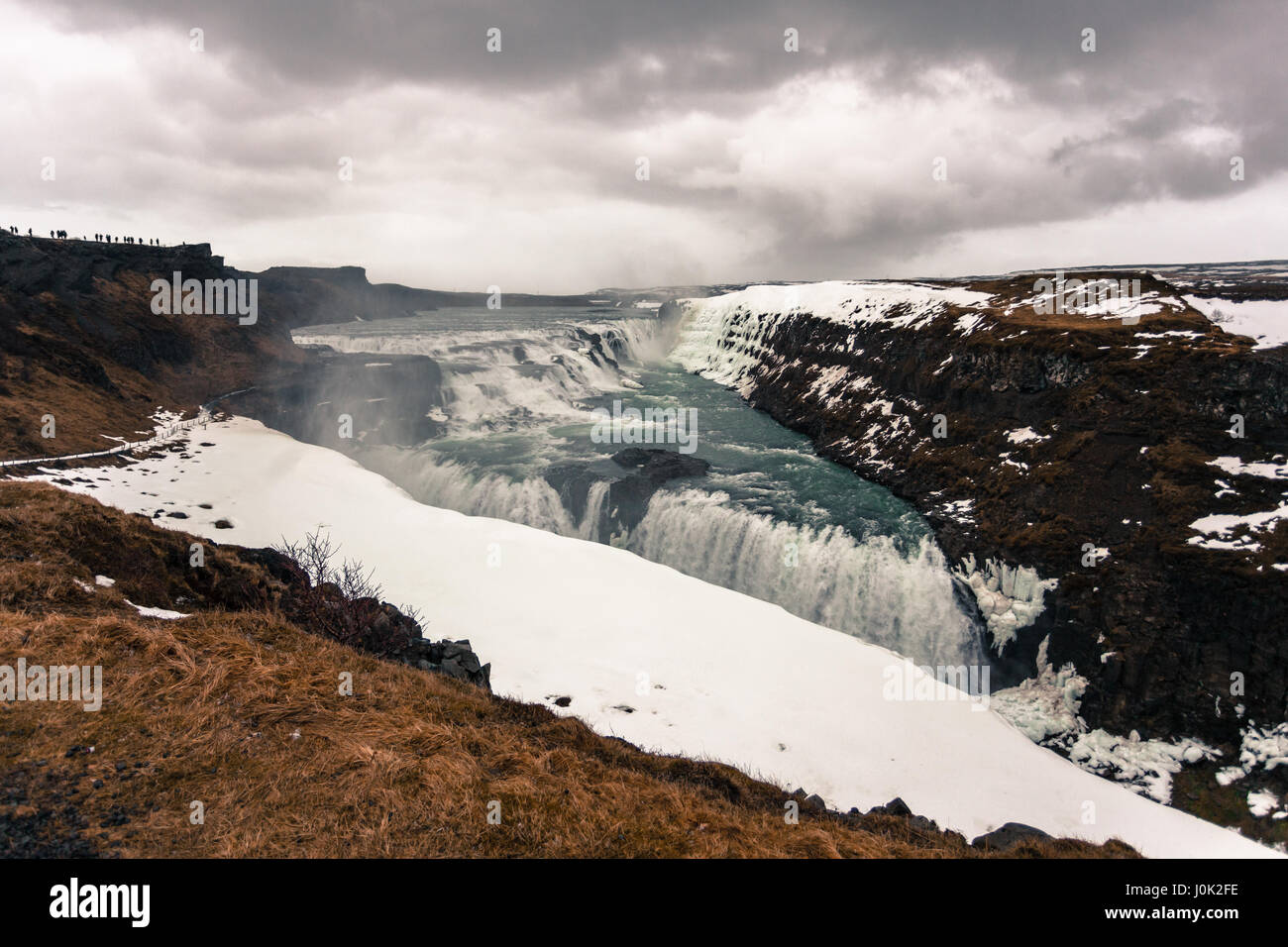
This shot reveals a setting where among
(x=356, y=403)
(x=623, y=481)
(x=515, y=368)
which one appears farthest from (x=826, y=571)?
(x=356, y=403)

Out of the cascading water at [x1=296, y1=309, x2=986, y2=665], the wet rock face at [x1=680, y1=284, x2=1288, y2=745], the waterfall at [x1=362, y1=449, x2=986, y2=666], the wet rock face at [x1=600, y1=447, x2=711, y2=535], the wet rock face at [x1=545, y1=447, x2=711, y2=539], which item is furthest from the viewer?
the wet rock face at [x1=545, y1=447, x2=711, y2=539]

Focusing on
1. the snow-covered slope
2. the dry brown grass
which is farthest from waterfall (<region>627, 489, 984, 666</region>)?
the dry brown grass

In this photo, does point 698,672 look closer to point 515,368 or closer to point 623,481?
point 623,481

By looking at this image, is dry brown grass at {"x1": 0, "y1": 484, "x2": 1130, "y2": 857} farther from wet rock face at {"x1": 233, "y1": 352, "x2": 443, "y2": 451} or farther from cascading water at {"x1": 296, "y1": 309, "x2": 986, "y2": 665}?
wet rock face at {"x1": 233, "y1": 352, "x2": 443, "y2": 451}

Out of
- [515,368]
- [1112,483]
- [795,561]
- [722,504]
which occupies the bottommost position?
[795,561]

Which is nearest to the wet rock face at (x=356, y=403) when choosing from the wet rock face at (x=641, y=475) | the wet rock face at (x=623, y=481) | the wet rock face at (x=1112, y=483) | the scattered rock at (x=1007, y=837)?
the wet rock face at (x=623, y=481)

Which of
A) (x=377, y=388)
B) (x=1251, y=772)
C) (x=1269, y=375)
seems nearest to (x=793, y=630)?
(x=1251, y=772)
